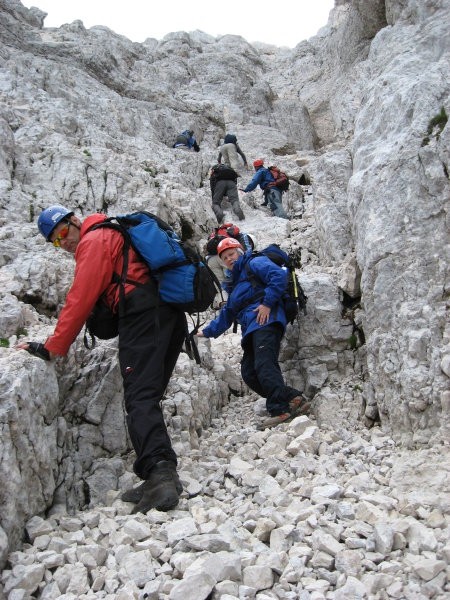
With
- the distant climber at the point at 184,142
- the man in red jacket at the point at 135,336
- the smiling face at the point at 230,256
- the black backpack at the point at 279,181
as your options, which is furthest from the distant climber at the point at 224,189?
the man in red jacket at the point at 135,336

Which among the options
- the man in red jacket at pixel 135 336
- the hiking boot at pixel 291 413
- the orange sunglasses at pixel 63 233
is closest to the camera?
the man in red jacket at pixel 135 336

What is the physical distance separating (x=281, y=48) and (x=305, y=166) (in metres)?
38.5

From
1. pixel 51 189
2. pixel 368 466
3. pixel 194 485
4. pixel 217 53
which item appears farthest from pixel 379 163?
pixel 217 53

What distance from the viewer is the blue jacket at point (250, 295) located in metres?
7.64

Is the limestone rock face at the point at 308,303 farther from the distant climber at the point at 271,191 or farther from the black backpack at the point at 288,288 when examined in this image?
the distant climber at the point at 271,191

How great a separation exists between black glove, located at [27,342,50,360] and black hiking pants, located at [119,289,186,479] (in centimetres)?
82

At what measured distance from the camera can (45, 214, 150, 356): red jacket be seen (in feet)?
17.8

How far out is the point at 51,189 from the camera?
1292 cm

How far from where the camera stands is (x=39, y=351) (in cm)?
551

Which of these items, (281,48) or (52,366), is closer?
(52,366)

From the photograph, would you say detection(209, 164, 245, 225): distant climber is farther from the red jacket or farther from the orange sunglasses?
the red jacket

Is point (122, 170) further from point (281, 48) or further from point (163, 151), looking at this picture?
point (281, 48)

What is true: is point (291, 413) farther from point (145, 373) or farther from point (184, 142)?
point (184, 142)

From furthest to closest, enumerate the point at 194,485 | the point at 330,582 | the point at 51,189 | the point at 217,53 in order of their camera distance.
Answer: the point at 217,53
the point at 51,189
the point at 194,485
the point at 330,582
